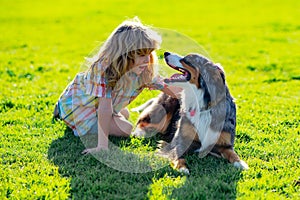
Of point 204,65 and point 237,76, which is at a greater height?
point 204,65

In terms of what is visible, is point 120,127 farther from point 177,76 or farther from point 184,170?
point 184,170

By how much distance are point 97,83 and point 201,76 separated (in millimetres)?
1140

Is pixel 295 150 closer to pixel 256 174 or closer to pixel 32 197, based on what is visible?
pixel 256 174

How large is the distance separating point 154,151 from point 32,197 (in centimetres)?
154

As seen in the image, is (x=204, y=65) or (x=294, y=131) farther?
(x=294, y=131)

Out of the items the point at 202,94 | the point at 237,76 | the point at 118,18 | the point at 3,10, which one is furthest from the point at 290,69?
the point at 3,10

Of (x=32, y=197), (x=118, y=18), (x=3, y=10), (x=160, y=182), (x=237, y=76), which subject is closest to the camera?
(x=32, y=197)

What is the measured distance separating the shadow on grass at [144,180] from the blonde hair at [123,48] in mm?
954

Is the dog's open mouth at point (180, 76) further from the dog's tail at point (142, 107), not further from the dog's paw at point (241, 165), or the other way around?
the dog's tail at point (142, 107)

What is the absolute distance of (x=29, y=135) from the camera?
5.34 meters

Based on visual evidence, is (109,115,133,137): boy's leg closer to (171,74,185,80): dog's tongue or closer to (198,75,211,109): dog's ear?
(171,74,185,80): dog's tongue

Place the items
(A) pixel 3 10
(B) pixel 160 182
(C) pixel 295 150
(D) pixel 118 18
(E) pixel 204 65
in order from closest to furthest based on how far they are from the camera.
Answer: (B) pixel 160 182 < (E) pixel 204 65 < (C) pixel 295 150 < (D) pixel 118 18 < (A) pixel 3 10

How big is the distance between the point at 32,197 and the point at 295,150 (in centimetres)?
279

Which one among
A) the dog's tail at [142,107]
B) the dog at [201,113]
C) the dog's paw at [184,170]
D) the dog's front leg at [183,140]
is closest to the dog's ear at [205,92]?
the dog at [201,113]
